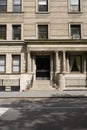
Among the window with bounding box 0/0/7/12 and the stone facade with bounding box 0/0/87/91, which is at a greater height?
the window with bounding box 0/0/7/12

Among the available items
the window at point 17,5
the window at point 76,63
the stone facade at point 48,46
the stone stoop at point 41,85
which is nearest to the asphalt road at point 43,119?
the stone stoop at point 41,85

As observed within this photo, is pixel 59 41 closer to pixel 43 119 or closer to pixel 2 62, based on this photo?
pixel 2 62

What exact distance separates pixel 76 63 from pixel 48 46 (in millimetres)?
3630

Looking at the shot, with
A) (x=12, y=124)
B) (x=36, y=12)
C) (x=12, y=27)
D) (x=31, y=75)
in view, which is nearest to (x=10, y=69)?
(x=31, y=75)

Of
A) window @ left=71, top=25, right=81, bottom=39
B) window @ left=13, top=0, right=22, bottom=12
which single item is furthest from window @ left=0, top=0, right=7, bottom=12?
window @ left=71, top=25, right=81, bottom=39

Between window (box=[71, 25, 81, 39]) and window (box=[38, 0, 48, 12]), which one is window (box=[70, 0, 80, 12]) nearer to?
window (box=[71, 25, 81, 39])

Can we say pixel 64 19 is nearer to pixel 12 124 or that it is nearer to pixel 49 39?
pixel 49 39

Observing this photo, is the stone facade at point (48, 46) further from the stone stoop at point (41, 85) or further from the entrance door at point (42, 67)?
the stone stoop at point (41, 85)

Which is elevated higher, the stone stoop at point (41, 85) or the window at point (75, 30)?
the window at point (75, 30)

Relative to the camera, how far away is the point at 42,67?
31438mm

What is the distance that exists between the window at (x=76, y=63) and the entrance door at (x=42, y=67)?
2.47 metres

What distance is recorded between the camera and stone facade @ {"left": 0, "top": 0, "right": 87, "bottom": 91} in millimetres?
29812

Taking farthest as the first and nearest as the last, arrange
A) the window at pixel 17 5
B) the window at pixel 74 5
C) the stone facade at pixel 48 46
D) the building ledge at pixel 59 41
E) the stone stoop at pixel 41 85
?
the window at pixel 74 5 < the window at pixel 17 5 < the stone facade at pixel 48 46 < the building ledge at pixel 59 41 < the stone stoop at pixel 41 85

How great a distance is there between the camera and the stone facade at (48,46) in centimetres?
2981
